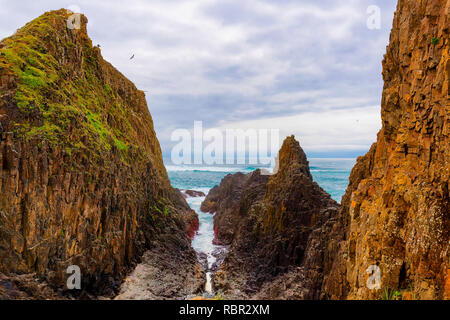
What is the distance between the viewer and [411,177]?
29.8 ft

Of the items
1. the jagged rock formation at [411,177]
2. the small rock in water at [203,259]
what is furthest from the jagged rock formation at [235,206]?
the jagged rock formation at [411,177]

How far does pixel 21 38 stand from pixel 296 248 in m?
27.5

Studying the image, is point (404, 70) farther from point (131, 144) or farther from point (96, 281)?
point (131, 144)

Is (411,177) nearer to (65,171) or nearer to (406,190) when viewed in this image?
(406,190)

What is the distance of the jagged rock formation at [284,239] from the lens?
58.7 ft

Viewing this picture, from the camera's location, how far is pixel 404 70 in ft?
35.7

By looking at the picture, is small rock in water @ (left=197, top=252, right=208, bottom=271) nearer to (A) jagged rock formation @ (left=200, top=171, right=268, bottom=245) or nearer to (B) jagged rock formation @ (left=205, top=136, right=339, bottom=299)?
(B) jagged rock formation @ (left=205, top=136, right=339, bottom=299)

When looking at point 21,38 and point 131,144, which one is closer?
point 21,38

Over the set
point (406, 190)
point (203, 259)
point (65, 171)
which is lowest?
point (203, 259)

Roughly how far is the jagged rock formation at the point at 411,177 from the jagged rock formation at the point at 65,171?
649 inches

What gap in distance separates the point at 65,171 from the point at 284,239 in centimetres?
1854

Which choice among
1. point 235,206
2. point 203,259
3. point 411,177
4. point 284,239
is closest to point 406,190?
point 411,177

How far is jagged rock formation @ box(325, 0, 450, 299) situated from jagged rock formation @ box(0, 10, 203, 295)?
16476 mm
